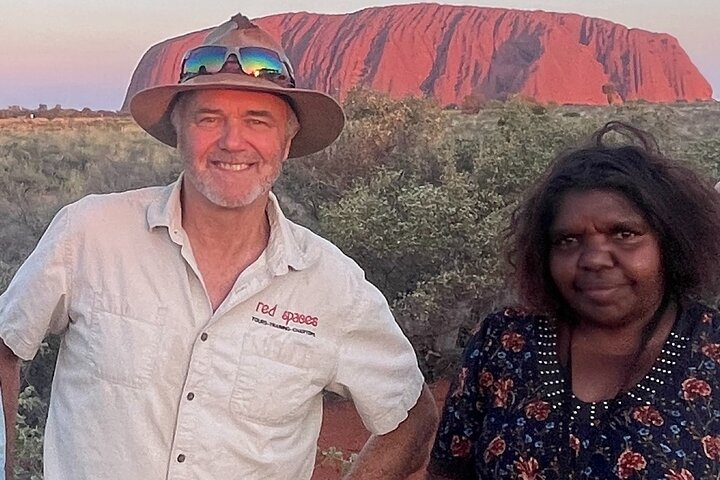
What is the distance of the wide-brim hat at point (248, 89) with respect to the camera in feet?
→ 8.84

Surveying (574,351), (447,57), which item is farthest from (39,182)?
(447,57)

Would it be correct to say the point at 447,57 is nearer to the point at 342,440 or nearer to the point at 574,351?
the point at 342,440

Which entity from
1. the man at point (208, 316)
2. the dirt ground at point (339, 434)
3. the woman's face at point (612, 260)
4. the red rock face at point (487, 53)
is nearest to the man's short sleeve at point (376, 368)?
the man at point (208, 316)

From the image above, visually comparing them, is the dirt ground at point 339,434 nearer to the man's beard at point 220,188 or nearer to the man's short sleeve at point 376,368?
the man's short sleeve at point 376,368

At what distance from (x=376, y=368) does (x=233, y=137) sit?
0.77 meters

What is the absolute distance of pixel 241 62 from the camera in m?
2.72

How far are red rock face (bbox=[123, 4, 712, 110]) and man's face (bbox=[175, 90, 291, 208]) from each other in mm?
33375

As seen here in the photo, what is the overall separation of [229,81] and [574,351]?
1.17 metres

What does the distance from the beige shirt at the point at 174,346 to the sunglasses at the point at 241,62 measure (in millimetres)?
363

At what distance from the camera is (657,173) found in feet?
7.86

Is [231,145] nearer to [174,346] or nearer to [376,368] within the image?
[174,346]

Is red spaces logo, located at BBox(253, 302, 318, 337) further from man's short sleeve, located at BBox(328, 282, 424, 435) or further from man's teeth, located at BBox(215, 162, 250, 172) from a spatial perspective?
man's teeth, located at BBox(215, 162, 250, 172)

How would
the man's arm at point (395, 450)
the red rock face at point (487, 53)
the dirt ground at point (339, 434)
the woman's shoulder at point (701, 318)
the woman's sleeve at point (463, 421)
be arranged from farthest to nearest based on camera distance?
the red rock face at point (487, 53), the dirt ground at point (339, 434), the man's arm at point (395, 450), the woman's sleeve at point (463, 421), the woman's shoulder at point (701, 318)

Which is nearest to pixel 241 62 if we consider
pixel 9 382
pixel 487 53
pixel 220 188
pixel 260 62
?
pixel 260 62
